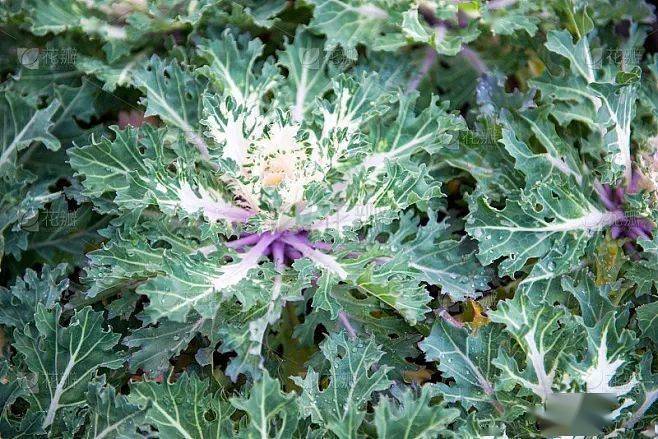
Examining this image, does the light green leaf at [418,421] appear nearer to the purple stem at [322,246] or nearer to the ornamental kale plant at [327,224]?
the ornamental kale plant at [327,224]

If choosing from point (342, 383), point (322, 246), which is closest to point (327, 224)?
point (322, 246)

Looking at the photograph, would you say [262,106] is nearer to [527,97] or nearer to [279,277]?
[279,277]

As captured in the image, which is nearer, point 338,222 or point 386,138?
point 338,222

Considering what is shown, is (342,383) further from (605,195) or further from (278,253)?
(605,195)

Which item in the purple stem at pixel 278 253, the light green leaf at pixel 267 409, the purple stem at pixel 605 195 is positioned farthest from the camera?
the purple stem at pixel 605 195

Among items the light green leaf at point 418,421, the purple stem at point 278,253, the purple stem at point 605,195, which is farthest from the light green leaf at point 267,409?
the purple stem at point 605,195

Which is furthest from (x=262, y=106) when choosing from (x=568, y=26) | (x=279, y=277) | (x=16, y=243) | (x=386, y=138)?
(x=568, y=26)

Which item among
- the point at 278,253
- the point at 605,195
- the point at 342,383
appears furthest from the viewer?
the point at 605,195

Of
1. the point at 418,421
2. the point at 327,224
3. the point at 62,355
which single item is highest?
the point at 327,224
